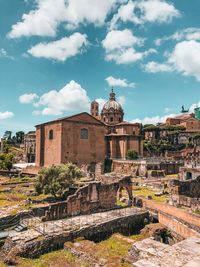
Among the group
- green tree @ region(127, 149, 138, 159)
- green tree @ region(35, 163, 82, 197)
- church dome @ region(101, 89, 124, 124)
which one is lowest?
green tree @ region(35, 163, 82, 197)

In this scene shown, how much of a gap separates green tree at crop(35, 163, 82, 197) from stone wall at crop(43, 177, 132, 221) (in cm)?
394

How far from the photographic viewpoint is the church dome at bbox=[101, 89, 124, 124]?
212ft

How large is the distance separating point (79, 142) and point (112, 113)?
20.7 metres

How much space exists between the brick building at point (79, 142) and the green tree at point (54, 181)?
65.7 ft

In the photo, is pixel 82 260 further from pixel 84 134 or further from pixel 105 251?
pixel 84 134

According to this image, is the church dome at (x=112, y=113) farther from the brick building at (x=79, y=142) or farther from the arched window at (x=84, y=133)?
the arched window at (x=84, y=133)

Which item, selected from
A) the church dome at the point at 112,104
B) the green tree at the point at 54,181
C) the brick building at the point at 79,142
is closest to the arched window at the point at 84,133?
the brick building at the point at 79,142

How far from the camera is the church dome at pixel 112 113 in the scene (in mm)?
64625

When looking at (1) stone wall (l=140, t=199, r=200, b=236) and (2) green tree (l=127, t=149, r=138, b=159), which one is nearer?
(1) stone wall (l=140, t=199, r=200, b=236)

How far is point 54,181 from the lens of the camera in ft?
75.7

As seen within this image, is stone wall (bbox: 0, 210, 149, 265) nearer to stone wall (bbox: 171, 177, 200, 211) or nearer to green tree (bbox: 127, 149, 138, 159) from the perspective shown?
stone wall (bbox: 171, 177, 200, 211)

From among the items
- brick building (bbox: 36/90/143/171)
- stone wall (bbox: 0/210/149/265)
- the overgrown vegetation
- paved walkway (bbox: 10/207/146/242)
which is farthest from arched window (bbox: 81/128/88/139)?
stone wall (bbox: 0/210/149/265)

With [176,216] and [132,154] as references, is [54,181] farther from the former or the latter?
[132,154]

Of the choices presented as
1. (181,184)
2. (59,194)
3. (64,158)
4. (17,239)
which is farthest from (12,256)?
(64,158)
